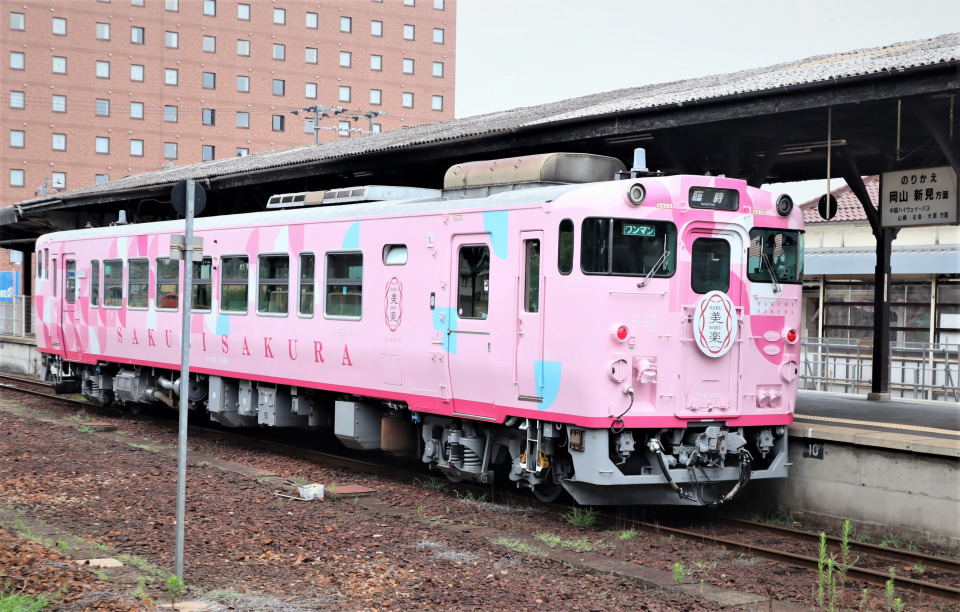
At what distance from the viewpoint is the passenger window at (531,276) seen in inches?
383

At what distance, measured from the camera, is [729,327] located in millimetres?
9820

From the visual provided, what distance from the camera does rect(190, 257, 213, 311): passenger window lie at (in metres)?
15.1

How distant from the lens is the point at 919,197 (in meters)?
13.7

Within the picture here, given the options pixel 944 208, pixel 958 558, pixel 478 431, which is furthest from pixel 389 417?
pixel 944 208

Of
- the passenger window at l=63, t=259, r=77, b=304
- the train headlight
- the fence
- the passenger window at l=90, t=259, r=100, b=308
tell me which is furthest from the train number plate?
the passenger window at l=63, t=259, r=77, b=304

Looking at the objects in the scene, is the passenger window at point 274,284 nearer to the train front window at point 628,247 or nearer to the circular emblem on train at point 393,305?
the circular emblem on train at point 393,305

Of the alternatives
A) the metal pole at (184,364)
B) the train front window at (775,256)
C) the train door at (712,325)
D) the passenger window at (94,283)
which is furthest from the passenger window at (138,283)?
the train front window at (775,256)

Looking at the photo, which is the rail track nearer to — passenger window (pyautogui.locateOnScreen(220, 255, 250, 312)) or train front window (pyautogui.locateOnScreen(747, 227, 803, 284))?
train front window (pyautogui.locateOnScreen(747, 227, 803, 284))

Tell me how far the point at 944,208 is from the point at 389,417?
24.1 feet

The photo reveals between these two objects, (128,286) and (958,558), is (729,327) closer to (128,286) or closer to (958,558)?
(958,558)

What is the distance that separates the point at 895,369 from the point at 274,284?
10.7m

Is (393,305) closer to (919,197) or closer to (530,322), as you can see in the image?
(530,322)

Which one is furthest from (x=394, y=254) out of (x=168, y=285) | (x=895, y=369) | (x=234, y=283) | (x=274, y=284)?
(x=895, y=369)

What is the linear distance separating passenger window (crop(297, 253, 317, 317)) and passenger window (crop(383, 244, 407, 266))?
155 cm
